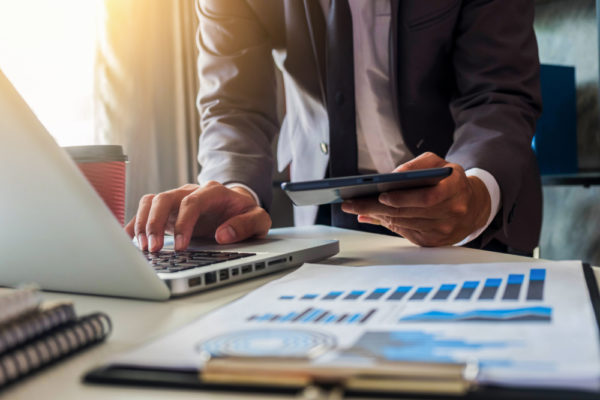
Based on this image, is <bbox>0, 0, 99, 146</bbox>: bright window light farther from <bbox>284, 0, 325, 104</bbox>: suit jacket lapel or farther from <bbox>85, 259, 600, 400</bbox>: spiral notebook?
<bbox>85, 259, 600, 400</bbox>: spiral notebook

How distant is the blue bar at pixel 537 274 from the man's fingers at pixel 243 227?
0.40 m

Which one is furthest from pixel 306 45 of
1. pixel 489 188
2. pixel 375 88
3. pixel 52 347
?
pixel 52 347

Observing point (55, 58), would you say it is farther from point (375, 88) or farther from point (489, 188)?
point (489, 188)

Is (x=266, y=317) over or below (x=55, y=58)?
below

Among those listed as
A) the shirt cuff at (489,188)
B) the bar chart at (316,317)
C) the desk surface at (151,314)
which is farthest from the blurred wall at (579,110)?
the bar chart at (316,317)

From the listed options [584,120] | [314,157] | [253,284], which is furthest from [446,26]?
[584,120]

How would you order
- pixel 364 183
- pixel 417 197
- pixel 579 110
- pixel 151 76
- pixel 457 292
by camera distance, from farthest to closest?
pixel 151 76, pixel 579 110, pixel 417 197, pixel 364 183, pixel 457 292

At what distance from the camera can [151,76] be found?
2279mm

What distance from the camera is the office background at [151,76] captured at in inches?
76.5

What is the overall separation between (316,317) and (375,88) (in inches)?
34.7

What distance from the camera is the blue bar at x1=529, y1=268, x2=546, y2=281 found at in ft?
1.49

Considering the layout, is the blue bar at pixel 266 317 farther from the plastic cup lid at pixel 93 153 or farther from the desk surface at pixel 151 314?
the plastic cup lid at pixel 93 153

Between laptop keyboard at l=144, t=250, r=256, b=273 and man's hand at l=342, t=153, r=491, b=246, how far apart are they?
0.59 feet

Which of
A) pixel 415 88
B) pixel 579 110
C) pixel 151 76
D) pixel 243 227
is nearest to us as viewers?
pixel 243 227
